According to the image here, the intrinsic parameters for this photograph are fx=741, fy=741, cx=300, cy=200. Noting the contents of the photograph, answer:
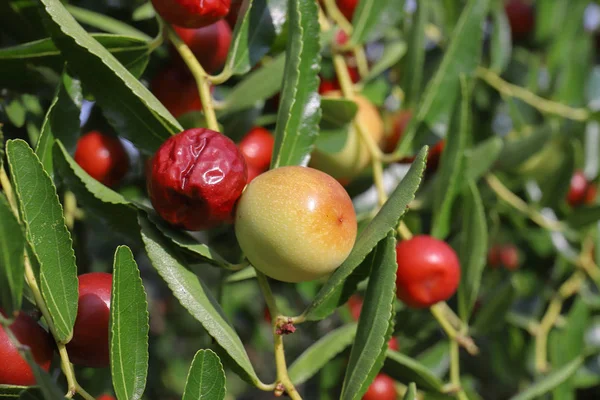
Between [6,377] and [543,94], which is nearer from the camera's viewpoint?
[6,377]

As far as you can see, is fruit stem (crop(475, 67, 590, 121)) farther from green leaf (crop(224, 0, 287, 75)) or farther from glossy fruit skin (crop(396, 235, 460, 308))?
green leaf (crop(224, 0, 287, 75))

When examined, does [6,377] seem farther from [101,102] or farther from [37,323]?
[101,102]

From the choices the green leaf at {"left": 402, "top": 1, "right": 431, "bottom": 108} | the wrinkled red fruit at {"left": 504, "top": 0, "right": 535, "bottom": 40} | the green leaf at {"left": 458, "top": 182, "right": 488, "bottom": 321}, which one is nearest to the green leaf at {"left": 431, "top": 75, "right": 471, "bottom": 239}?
the green leaf at {"left": 458, "top": 182, "right": 488, "bottom": 321}

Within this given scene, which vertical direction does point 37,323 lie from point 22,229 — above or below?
below

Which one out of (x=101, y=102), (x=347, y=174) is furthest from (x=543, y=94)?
(x=101, y=102)

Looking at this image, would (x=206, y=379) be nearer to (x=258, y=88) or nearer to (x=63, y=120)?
(x=63, y=120)
